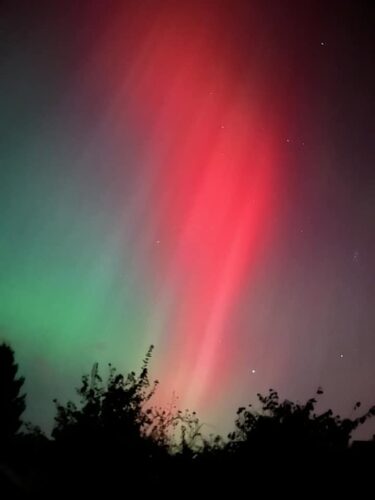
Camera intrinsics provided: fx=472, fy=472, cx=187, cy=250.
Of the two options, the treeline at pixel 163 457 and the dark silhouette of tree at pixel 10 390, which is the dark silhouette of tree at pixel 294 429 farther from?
the dark silhouette of tree at pixel 10 390

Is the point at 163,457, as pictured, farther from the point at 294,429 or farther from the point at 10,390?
the point at 10,390

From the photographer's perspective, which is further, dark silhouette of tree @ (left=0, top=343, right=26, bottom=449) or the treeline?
dark silhouette of tree @ (left=0, top=343, right=26, bottom=449)

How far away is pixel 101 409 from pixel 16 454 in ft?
11.5

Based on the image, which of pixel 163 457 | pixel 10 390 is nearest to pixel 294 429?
→ pixel 163 457

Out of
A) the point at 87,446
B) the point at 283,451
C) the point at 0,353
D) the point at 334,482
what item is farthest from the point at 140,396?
the point at 0,353

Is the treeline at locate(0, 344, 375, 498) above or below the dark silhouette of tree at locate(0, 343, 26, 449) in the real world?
below

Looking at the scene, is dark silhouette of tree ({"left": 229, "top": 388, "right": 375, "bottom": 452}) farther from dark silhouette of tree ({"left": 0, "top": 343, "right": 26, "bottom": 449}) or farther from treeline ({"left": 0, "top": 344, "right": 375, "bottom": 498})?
dark silhouette of tree ({"left": 0, "top": 343, "right": 26, "bottom": 449})

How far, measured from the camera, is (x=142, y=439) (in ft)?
47.6

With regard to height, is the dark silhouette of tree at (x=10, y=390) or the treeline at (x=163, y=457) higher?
the dark silhouette of tree at (x=10, y=390)

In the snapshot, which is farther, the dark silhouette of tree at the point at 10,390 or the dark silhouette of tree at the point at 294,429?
the dark silhouette of tree at the point at 10,390

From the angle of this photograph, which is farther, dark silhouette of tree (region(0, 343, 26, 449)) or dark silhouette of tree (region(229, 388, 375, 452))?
dark silhouette of tree (region(0, 343, 26, 449))

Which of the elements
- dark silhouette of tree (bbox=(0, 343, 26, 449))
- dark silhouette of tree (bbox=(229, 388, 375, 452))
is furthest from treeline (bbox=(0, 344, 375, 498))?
dark silhouette of tree (bbox=(0, 343, 26, 449))

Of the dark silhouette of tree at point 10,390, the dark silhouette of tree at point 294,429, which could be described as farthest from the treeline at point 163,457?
the dark silhouette of tree at point 10,390

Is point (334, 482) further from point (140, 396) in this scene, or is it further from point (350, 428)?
point (140, 396)
